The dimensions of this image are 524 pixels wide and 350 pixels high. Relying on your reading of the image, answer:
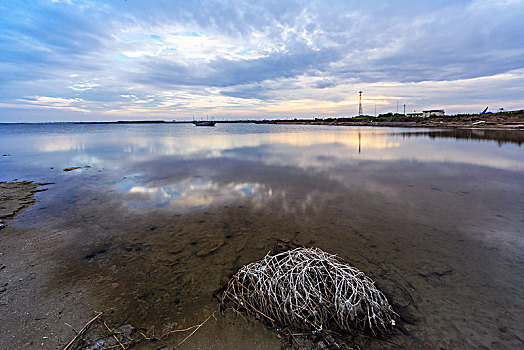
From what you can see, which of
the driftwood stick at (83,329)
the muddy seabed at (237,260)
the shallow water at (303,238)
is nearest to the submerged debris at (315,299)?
the muddy seabed at (237,260)

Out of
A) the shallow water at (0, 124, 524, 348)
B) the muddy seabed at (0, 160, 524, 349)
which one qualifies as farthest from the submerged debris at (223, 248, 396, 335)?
the shallow water at (0, 124, 524, 348)

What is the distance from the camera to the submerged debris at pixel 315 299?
432 centimetres

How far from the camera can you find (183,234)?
26.6 feet

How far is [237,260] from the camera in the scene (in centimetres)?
663

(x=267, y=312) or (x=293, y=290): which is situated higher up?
(x=293, y=290)

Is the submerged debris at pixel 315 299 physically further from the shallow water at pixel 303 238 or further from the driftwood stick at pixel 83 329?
the driftwood stick at pixel 83 329

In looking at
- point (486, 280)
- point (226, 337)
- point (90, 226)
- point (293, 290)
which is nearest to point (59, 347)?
point (226, 337)

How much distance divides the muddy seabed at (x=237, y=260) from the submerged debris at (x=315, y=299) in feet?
1.00

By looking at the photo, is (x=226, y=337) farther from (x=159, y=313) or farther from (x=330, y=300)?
(x=330, y=300)

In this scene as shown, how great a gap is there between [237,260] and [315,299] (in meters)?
2.72

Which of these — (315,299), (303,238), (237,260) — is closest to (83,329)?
(237,260)

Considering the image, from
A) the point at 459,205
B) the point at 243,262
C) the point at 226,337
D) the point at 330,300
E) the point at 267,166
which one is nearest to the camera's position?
the point at 226,337

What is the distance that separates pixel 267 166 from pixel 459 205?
511 inches

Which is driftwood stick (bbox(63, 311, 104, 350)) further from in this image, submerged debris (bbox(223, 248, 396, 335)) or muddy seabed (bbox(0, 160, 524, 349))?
submerged debris (bbox(223, 248, 396, 335))
